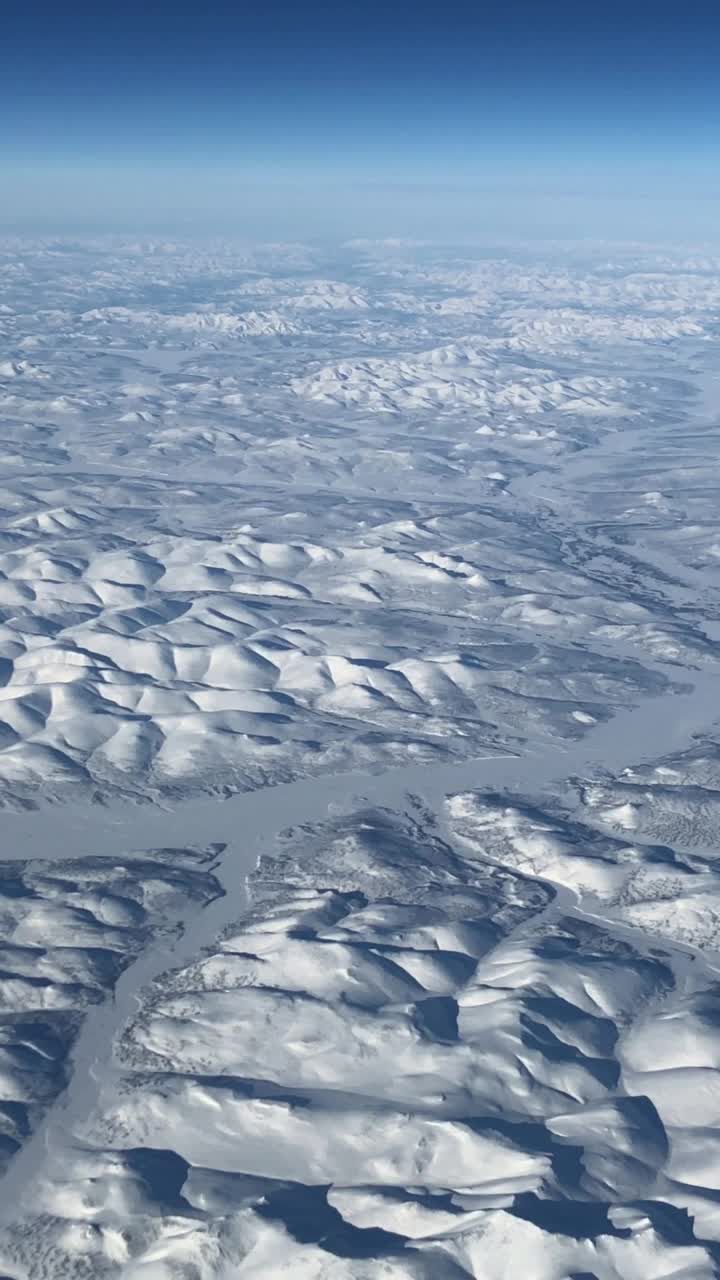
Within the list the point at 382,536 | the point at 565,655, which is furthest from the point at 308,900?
the point at 382,536

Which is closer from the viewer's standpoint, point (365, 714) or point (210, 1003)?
point (210, 1003)

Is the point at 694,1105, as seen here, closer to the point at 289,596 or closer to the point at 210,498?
the point at 289,596

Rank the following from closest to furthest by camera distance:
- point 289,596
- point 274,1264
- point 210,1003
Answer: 1. point 274,1264
2. point 210,1003
3. point 289,596

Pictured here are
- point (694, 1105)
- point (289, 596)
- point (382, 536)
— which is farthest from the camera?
point (382, 536)

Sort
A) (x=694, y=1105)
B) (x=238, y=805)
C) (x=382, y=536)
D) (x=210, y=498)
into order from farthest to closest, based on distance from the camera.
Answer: (x=210, y=498) → (x=382, y=536) → (x=238, y=805) → (x=694, y=1105)

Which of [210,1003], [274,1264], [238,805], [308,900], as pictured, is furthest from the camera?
[238,805]

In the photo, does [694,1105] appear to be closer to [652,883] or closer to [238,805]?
[652,883]

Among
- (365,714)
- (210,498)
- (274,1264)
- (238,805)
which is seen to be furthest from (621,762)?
(210,498)

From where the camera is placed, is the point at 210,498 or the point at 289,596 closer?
the point at 289,596
